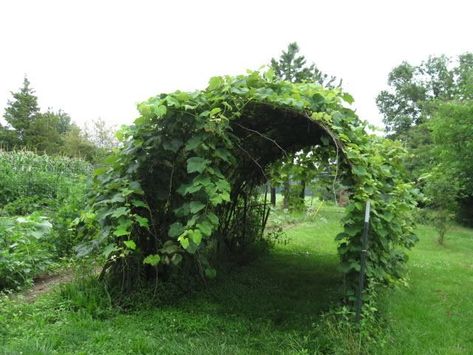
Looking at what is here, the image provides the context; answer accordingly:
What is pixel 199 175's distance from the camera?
371cm

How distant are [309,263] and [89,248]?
13.5 feet

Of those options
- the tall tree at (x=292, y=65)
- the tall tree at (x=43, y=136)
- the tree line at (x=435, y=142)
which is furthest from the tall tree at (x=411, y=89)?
the tall tree at (x=43, y=136)

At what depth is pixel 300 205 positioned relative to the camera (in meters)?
7.64

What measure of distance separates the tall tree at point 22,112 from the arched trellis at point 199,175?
34.5 m

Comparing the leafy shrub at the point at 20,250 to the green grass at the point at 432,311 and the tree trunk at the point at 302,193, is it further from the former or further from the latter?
the tree trunk at the point at 302,193

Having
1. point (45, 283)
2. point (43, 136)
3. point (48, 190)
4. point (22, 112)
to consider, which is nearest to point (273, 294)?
point (45, 283)

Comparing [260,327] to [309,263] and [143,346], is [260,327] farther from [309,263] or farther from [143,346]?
[309,263]

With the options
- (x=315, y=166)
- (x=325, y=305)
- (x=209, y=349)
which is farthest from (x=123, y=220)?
(x=315, y=166)

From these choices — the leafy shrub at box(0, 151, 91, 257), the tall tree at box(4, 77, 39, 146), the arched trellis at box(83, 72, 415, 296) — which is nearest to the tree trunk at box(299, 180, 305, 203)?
the arched trellis at box(83, 72, 415, 296)

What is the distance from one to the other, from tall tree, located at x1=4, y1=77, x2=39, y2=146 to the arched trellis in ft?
113

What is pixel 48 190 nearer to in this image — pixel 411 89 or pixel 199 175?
pixel 199 175

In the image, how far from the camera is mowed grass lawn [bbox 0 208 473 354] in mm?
3273

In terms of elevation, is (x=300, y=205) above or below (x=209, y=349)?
above

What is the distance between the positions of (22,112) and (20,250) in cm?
A: 3566
